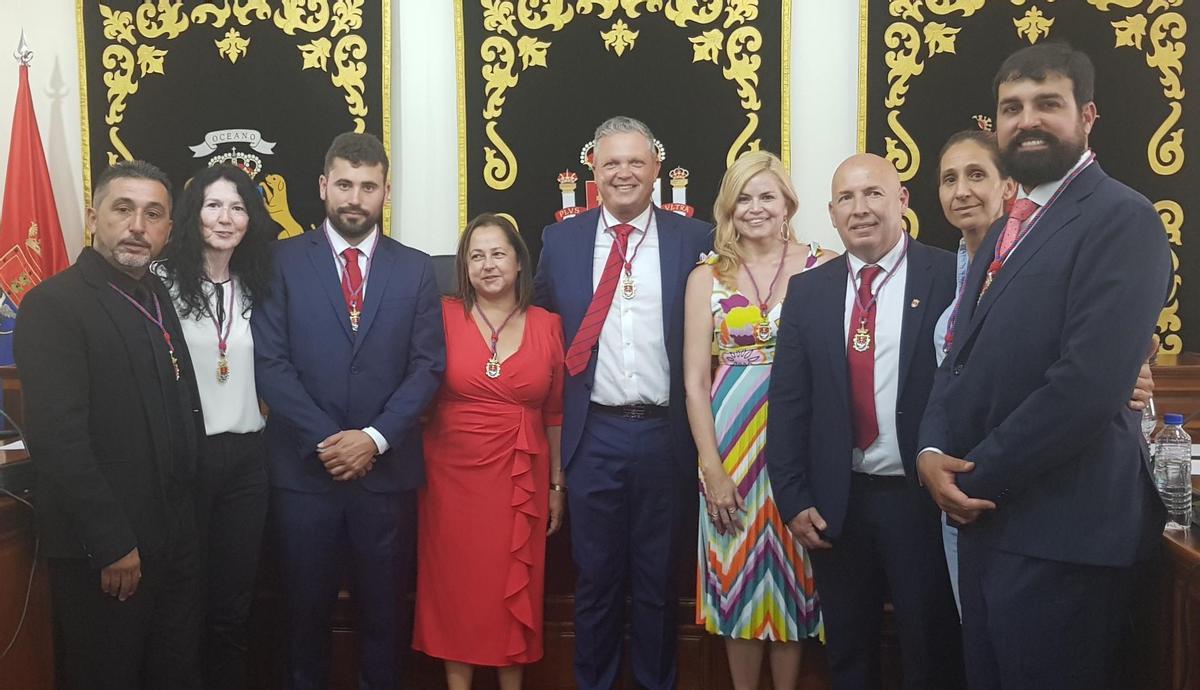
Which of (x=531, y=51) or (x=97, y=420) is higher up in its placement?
(x=531, y=51)

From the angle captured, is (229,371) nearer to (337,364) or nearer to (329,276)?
(337,364)

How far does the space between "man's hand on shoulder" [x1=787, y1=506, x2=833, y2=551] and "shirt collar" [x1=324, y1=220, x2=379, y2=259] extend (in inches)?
56.4

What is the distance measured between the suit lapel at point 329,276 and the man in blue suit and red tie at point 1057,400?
64.2 inches

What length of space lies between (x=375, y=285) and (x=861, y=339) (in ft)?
4.46

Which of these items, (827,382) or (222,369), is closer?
(827,382)

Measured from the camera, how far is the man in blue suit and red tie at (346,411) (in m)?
2.45

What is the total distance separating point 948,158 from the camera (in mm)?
2594

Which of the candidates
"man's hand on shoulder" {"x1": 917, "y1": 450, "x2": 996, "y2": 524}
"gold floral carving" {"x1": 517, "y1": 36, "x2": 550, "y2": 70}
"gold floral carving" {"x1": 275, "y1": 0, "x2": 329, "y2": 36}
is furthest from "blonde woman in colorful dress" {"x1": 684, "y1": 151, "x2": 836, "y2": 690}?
"gold floral carving" {"x1": 275, "y1": 0, "x2": 329, "y2": 36}

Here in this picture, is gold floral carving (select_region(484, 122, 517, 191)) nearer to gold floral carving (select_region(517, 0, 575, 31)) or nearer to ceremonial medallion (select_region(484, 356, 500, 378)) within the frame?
gold floral carving (select_region(517, 0, 575, 31))

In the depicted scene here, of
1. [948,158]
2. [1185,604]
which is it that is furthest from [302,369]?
[1185,604]

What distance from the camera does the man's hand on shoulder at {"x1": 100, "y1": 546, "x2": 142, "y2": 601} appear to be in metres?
2.02

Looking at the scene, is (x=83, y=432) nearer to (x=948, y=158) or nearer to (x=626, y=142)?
(x=626, y=142)

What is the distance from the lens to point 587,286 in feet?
8.74

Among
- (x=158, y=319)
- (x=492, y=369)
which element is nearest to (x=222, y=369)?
(x=158, y=319)
